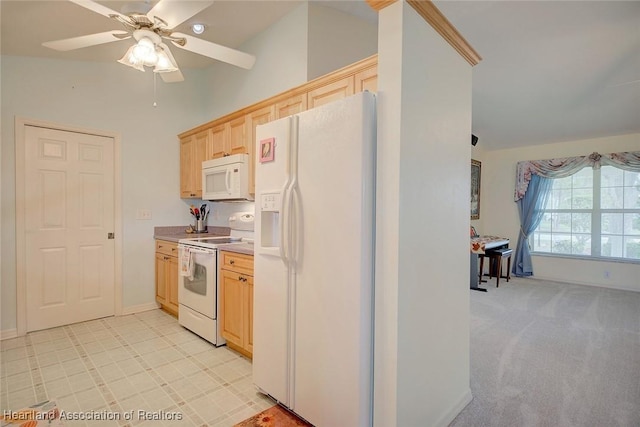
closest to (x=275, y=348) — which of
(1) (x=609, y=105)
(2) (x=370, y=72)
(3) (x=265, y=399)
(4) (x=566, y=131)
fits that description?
(3) (x=265, y=399)

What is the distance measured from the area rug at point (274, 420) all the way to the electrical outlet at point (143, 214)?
2.93 metres

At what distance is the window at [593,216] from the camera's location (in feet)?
16.1

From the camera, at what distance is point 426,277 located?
1.66 meters

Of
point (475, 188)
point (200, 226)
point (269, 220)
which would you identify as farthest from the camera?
point (475, 188)

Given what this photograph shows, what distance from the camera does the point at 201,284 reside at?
294 cm

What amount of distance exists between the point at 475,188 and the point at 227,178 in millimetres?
5028

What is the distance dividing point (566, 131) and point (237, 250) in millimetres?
5654

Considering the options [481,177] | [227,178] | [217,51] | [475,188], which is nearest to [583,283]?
[475,188]

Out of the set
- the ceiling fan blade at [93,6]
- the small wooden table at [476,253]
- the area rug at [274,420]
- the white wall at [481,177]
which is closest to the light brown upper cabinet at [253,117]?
the ceiling fan blade at [93,6]

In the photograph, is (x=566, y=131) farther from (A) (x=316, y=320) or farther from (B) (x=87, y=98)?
(B) (x=87, y=98)

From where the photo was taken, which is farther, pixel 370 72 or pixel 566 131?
pixel 566 131

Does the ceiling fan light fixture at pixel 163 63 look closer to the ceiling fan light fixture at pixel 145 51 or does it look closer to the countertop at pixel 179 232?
the ceiling fan light fixture at pixel 145 51

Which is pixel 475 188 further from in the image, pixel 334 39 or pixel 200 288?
pixel 200 288

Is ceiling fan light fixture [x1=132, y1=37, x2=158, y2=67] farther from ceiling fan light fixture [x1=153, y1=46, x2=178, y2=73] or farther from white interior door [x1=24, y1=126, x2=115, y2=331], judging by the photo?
white interior door [x1=24, y1=126, x2=115, y2=331]
